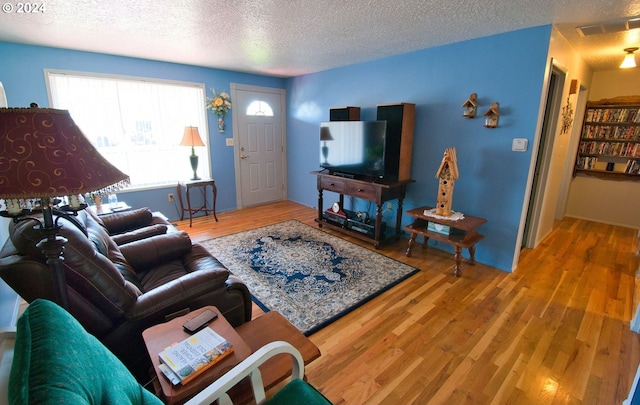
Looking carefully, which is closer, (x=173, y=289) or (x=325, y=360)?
(x=173, y=289)

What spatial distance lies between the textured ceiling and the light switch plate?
96 cm

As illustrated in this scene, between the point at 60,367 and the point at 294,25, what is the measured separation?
107 inches

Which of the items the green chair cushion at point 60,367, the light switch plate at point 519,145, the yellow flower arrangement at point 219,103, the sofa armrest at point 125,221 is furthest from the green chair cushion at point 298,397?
the yellow flower arrangement at point 219,103

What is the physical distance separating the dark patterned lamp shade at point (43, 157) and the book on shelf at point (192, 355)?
67 centimetres

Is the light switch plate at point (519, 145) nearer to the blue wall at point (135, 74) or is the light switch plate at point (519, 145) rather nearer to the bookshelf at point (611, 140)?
the bookshelf at point (611, 140)

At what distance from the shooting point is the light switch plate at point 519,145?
2668mm

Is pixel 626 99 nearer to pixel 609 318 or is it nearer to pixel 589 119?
pixel 589 119

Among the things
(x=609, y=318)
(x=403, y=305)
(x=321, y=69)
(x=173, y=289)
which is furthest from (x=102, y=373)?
(x=321, y=69)

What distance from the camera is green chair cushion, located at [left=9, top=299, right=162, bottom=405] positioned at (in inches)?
20.4

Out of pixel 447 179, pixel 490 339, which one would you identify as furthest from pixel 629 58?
pixel 490 339

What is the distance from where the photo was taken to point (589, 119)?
4340 mm

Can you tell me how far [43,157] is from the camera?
2.85ft

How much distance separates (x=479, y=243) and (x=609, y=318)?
1.13 metres

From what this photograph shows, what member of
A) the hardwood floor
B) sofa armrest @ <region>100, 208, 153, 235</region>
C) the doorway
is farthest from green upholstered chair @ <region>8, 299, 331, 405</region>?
the doorway
